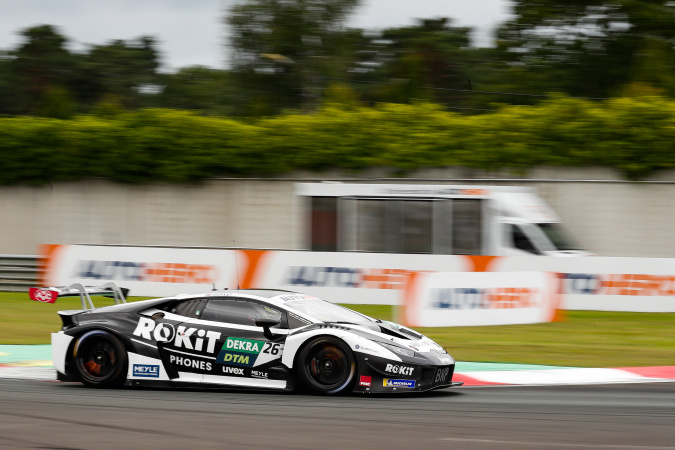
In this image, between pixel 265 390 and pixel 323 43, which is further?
pixel 323 43

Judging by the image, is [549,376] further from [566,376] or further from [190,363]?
[190,363]

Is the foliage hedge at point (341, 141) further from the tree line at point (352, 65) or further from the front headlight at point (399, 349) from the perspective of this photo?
the front headlight at point (399, 349)

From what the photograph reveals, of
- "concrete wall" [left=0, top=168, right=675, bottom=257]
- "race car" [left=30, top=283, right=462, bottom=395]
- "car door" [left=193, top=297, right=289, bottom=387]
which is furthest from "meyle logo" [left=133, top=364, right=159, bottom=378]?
"concrete wall" [left=0, top=168, right=675, bottom=257]

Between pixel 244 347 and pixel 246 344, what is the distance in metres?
0.04

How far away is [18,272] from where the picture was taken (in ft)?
74.2

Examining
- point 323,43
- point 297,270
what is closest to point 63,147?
point 297,270

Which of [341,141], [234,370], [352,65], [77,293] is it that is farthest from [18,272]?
[352,65]

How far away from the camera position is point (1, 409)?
869 centimetres

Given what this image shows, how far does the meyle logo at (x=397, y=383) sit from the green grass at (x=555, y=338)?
3820 millimetres

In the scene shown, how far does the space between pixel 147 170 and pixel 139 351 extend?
18873 mm

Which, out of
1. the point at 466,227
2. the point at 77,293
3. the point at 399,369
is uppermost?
the point at 466,227

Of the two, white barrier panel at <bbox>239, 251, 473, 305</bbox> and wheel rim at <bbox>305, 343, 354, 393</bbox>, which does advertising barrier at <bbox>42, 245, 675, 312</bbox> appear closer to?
white barrier panel at <bbox>239, 251, 473, 305</bbox>

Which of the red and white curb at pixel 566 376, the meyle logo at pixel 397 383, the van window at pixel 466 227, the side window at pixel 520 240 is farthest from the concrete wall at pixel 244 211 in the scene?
the meyle logo at pixel 397 383

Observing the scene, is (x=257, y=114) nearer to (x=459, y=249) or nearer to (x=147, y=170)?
(x=147, y=170)
